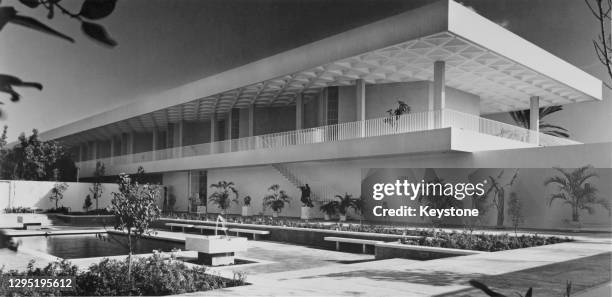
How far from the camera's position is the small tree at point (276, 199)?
28.1 metres

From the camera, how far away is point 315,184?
91.9 feet

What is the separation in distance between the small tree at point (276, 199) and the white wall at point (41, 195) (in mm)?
13479

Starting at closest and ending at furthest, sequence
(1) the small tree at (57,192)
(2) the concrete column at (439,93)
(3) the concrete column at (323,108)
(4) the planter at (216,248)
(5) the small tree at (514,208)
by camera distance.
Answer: (4) the planter at (216,248), (5) the small tree at (514,208), (2) the concrete column at (439,93), (3) the concrete column at (323,108), (1) the small tree at (57,192)

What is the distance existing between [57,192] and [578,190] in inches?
1164

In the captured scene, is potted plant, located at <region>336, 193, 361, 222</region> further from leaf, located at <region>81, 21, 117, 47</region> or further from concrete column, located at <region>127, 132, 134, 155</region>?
concrete column, located at <region>127, 132, 134, 155</region>

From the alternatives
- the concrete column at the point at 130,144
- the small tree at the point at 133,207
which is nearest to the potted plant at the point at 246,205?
the concrete column at the point at 130,144

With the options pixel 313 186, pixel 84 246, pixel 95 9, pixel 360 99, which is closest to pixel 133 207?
pixel 95 9

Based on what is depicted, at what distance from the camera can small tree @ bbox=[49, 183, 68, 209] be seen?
34.8 metres

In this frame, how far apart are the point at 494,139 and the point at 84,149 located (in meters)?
46.3

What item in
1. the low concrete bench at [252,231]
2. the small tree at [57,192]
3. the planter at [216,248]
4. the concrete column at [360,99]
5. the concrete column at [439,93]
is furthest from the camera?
the small tree at [57,192]

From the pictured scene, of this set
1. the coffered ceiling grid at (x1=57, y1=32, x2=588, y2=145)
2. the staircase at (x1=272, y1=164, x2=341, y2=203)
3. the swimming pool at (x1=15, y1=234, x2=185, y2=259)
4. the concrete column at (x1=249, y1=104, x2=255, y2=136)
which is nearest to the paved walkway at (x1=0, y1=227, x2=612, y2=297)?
the swimming pool at (x1=15, y1=234, x2=185, y2=259)

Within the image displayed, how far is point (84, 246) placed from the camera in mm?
18078

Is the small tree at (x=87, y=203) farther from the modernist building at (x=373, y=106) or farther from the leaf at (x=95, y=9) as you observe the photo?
A: the leaf at (x=95, y=9)

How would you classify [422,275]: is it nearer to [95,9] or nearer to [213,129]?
[95,9]
